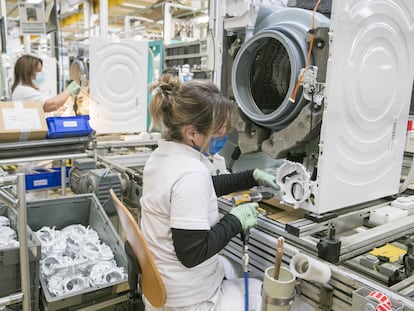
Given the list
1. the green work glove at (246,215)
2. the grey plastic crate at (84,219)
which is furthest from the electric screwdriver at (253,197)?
the grey plastic crate at (84,219)

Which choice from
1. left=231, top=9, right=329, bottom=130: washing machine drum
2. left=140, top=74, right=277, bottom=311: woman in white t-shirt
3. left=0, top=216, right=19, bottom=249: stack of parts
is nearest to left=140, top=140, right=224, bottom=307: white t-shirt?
left=140, top=74, right=277, bottom=311: woman in white t-shirt

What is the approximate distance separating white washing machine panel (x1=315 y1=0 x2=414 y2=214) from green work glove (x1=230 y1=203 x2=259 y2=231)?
26cm

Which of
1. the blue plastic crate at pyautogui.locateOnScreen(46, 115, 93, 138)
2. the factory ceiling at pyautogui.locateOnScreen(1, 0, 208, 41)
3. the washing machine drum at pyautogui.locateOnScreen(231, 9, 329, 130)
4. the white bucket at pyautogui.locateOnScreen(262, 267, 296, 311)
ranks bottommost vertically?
the white bucket at pyautogui.locateOnScreen(262, 267, 296, 311)

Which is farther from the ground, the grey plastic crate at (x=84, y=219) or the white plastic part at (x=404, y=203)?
the white plastic part at (x=404, y=203)

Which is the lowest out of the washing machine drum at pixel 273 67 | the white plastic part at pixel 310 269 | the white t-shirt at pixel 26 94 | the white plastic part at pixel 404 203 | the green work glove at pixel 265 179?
the white plastic part at pixel 310 269

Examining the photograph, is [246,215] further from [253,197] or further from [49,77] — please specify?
[49,77]

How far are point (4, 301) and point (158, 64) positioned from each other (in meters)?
3.39

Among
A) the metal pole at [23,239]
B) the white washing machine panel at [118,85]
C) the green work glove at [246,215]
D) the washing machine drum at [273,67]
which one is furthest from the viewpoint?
the white washing machine panel at [118,85]

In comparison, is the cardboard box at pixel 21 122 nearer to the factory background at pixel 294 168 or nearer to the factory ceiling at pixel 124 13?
the factory background at pixel 294 168

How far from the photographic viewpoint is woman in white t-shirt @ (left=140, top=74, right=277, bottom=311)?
4.15 feet

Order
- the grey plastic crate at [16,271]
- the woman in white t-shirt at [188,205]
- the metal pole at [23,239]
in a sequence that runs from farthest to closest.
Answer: the grey plastic crate at [16,271], the metal pole at [23,239], the woman in white t-shirt at [188,205]

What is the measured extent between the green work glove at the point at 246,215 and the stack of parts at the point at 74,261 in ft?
3.45

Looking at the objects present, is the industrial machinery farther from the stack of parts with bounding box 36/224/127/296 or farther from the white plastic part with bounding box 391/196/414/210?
the stack of parts with bounding box 36/224/127/296

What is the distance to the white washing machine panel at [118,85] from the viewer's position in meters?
3.86
